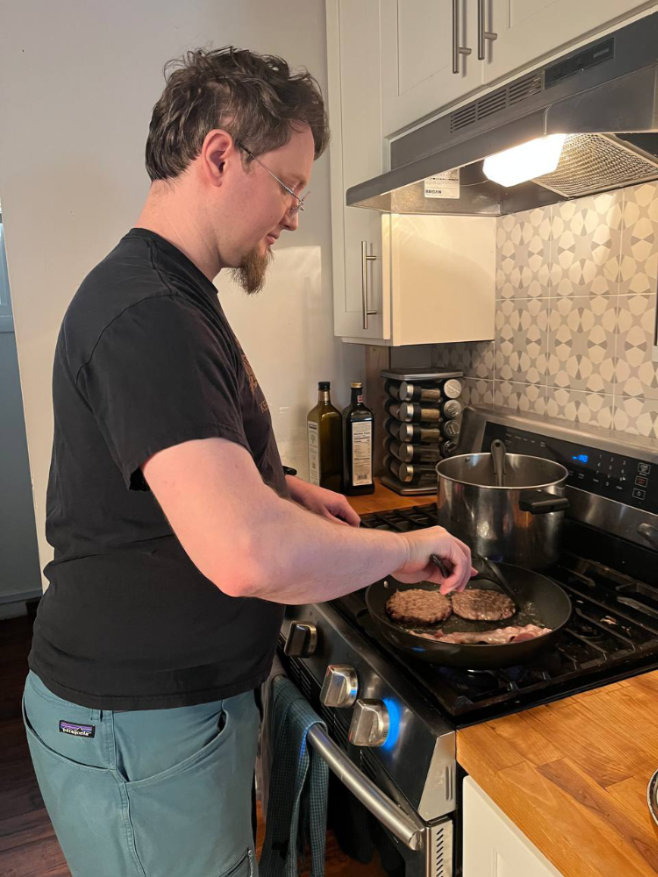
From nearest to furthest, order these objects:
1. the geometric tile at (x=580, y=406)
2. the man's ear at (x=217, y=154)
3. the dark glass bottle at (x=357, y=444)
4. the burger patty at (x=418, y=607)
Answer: the man's ear at (x=217, y=154)
the burger patty at (x=418, y=607)
the geometric tile at (x=580, y=406)
the dark glass bottle at (x=357, y=444)

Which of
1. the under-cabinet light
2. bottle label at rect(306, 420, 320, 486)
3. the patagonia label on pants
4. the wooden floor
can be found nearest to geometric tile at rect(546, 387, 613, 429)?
the under-cabinet light

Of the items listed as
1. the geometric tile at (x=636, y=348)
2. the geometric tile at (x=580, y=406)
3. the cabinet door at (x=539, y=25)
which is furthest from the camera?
the geometric tile at (x=580, y=406)

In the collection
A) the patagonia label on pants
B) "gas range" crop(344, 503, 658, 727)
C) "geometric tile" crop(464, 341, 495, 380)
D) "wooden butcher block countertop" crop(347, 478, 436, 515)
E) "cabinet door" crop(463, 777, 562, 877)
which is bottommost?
"cabinet door" crop(463, 777, 562, 877)

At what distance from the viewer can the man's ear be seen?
2.57 ft

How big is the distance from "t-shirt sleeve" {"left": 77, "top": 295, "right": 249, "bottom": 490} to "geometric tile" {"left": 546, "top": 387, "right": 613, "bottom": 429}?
964 mm

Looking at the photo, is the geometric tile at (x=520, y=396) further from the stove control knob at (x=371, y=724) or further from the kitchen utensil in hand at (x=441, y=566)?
the stove control knob at (x=371, y=724)

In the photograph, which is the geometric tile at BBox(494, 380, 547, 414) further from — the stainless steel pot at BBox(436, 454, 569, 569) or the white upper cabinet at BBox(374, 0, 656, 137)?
the white upper cabinet at BBox(374, 0, 656, 137)

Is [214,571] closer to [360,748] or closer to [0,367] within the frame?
[360,748]

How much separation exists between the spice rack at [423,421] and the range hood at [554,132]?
42cm

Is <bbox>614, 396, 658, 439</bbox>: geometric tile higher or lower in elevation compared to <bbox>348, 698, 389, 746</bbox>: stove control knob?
higher

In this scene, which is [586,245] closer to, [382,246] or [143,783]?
[382,246]

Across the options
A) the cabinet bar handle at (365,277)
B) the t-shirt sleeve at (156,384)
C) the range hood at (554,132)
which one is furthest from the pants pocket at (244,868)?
the cabinet bar handle at (365,277)

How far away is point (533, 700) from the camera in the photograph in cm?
86

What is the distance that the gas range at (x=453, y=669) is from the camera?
2.76 ft
